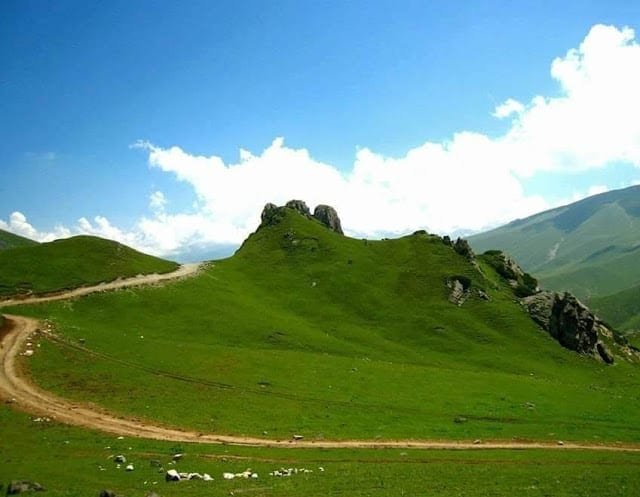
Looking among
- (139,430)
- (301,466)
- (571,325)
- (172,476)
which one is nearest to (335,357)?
(139,430)

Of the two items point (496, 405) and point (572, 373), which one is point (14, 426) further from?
point (572, 373)

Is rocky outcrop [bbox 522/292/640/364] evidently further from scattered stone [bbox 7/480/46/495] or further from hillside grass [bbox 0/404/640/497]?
scattered stone [bbox 7/480/46/495]

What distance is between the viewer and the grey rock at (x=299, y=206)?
551ft

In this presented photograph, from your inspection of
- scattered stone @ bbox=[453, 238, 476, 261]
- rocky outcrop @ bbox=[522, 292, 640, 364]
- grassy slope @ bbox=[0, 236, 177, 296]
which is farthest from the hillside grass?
scattered stone @ bbox=[453, 238, 476, 261]

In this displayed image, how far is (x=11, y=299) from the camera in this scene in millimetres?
79812

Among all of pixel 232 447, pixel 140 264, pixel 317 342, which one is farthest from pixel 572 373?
pixel 140 264

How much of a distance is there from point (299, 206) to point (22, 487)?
14693 cm

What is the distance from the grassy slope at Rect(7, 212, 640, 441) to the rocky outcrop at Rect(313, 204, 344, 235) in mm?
35746

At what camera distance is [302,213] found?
6580 inches

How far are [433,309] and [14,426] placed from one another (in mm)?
79225

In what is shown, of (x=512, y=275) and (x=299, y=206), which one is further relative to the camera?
(x=299, y=206)

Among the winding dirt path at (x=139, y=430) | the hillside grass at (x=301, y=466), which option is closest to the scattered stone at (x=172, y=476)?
the hillside grass at (x=301, y=466)

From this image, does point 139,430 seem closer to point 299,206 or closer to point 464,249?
point 464,249

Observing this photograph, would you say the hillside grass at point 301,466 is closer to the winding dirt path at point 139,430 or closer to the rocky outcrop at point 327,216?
the winding dirt path at point 139,430
